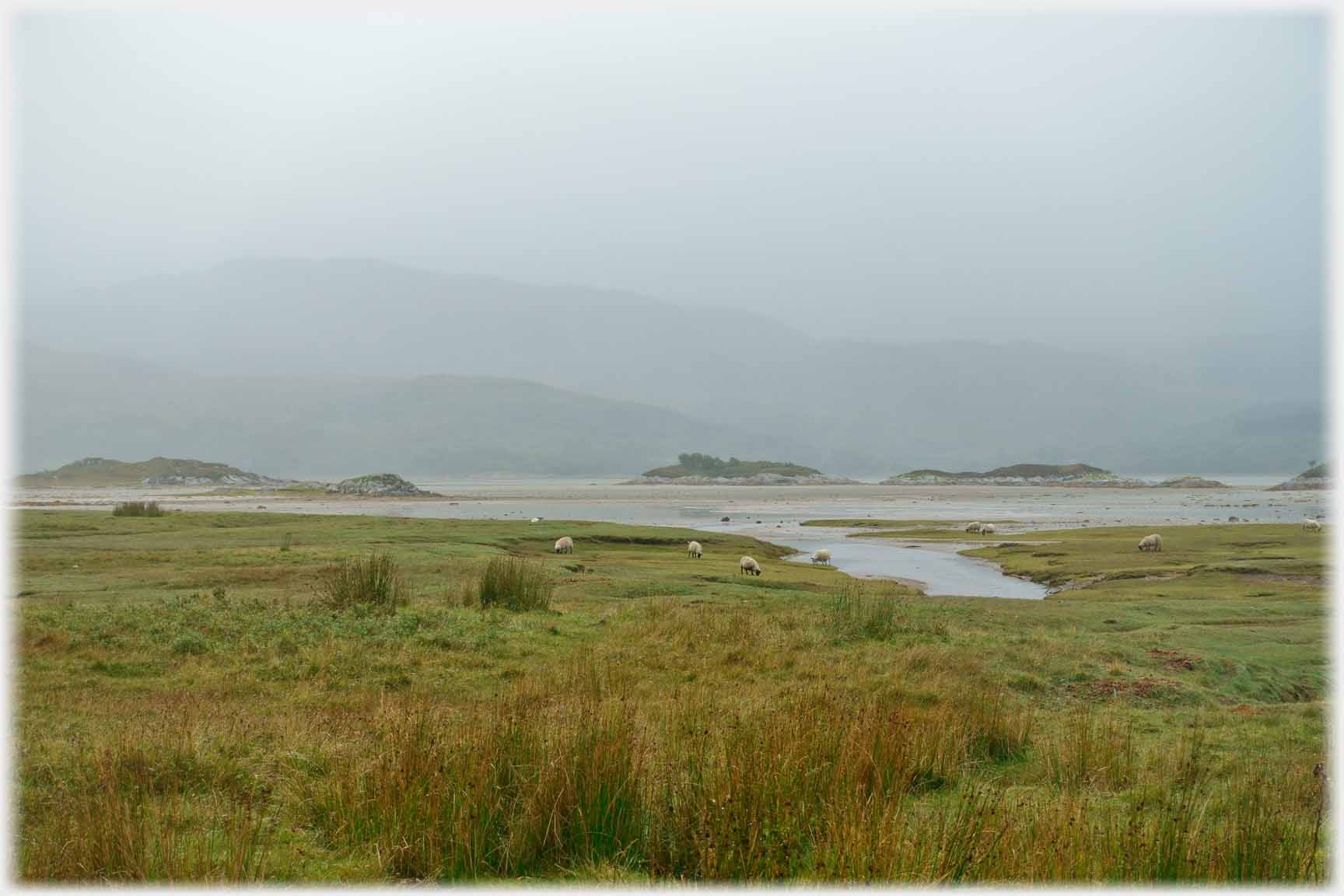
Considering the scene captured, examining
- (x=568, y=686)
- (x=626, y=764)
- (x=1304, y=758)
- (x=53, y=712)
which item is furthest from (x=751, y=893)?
(x=53, y=712)

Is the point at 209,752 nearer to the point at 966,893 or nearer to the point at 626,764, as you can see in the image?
the point at 626,764

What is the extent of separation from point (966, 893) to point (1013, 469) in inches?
7858

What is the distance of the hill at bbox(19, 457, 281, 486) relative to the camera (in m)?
135

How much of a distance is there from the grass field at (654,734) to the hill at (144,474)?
4994 inches

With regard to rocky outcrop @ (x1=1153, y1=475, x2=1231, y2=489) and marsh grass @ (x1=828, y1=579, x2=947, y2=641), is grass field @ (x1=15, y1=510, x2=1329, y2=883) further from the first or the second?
rocky outcrop @ (x1=1153, y1=475, x2=1231, y2=489)

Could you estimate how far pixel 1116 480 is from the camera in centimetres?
16775

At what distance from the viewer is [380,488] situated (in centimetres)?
10938

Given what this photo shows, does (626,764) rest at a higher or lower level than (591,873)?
higher

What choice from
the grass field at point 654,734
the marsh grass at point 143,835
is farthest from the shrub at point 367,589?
the marsh grass at point 143,835

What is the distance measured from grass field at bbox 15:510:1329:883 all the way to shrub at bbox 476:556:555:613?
1.19 ft

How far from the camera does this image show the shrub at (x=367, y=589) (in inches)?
658

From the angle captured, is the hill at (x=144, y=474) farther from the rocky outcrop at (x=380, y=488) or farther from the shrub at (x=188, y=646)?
the shrub at (x=188, y=646)

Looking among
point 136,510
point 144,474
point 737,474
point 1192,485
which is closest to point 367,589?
point 136,510

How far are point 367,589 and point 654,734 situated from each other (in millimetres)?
11186
